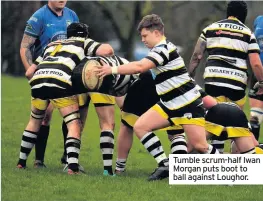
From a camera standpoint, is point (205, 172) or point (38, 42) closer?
point (205, 172)

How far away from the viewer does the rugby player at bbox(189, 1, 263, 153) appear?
1205 cm

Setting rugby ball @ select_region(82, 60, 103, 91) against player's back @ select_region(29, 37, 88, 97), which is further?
player's back @ select_region(29, 37, 88, 97)

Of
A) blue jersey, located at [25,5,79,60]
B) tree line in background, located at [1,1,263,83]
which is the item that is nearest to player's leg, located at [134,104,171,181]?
blue jersey, located at [25,5,79,60]

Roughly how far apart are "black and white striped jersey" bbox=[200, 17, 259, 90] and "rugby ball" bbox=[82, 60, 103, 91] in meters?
1.70

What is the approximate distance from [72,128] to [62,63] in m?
0.83

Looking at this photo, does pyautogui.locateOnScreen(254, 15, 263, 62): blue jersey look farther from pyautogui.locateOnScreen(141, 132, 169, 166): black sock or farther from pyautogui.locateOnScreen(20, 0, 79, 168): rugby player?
pyautogui.locateOnScreen(141, 132, 169, 166): black sock

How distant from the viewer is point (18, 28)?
3694cm

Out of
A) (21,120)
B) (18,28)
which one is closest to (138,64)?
(21,120)

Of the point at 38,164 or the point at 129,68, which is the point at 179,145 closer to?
the point at 129,68

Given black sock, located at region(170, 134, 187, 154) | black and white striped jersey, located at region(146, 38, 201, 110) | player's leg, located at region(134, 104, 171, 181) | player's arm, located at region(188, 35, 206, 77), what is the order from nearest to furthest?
black and white striped jersey, located at region(146, 38, 201, 110)
player's leg, located at region(134, 104, 171, 181)
black sock, located at region(170, 134, 187, 154)
player's arm, located at region(188, 35, 206, 77)

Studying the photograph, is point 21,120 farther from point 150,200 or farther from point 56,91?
point 150,200

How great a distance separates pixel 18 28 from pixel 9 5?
3.03 m
